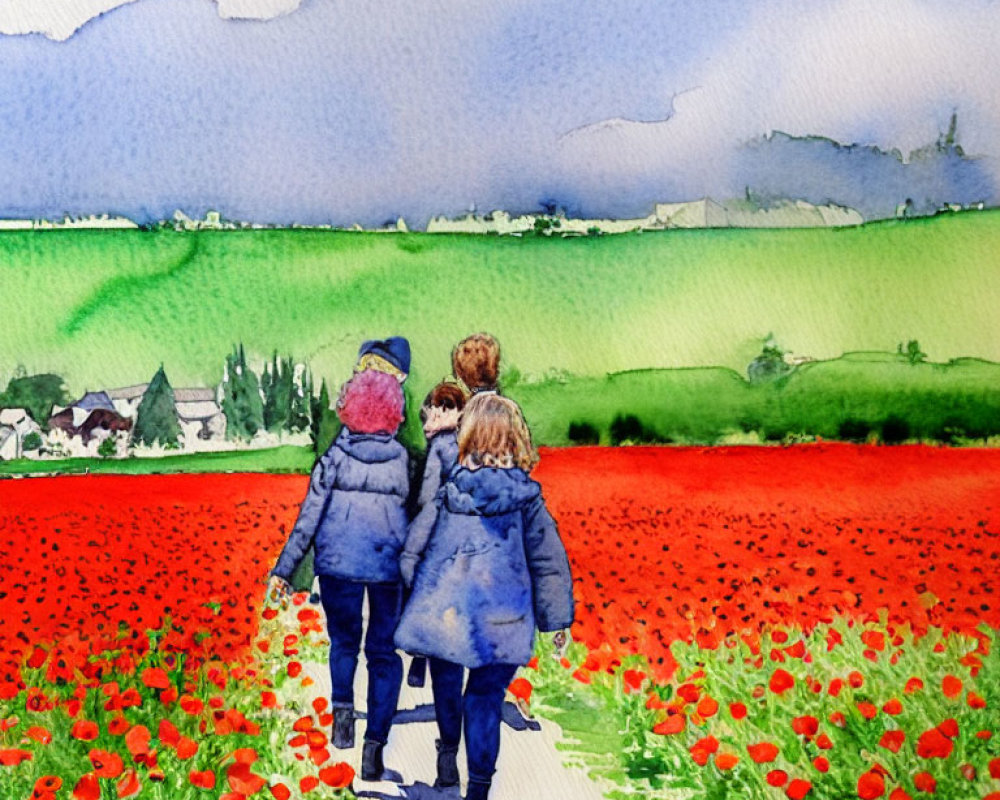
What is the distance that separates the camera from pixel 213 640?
4.36 m

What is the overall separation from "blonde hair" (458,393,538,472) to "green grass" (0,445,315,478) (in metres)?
1.28

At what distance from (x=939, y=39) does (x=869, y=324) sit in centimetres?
119

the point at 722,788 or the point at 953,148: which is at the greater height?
the point at 953,148

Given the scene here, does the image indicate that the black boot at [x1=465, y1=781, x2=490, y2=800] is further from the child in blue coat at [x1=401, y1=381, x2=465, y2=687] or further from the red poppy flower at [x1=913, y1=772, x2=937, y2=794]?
the red poppy flower at [x1=913, y1=772, x2=937, y2=794]

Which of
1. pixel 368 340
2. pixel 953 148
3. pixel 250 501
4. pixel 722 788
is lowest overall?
pixel 722 788

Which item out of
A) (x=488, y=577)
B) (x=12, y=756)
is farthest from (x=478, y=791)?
(x=12, y=756)

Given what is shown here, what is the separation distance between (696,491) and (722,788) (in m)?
1.30

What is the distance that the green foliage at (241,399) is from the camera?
14.8 feet

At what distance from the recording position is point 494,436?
3.56m

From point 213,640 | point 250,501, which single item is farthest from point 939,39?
point 213,640

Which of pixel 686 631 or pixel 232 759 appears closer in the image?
pixel 232 759

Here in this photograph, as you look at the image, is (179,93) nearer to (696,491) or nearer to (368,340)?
(368,340)

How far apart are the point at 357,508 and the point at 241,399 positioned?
0.83 metres

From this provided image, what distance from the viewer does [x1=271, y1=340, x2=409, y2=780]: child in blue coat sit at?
4.06 m
